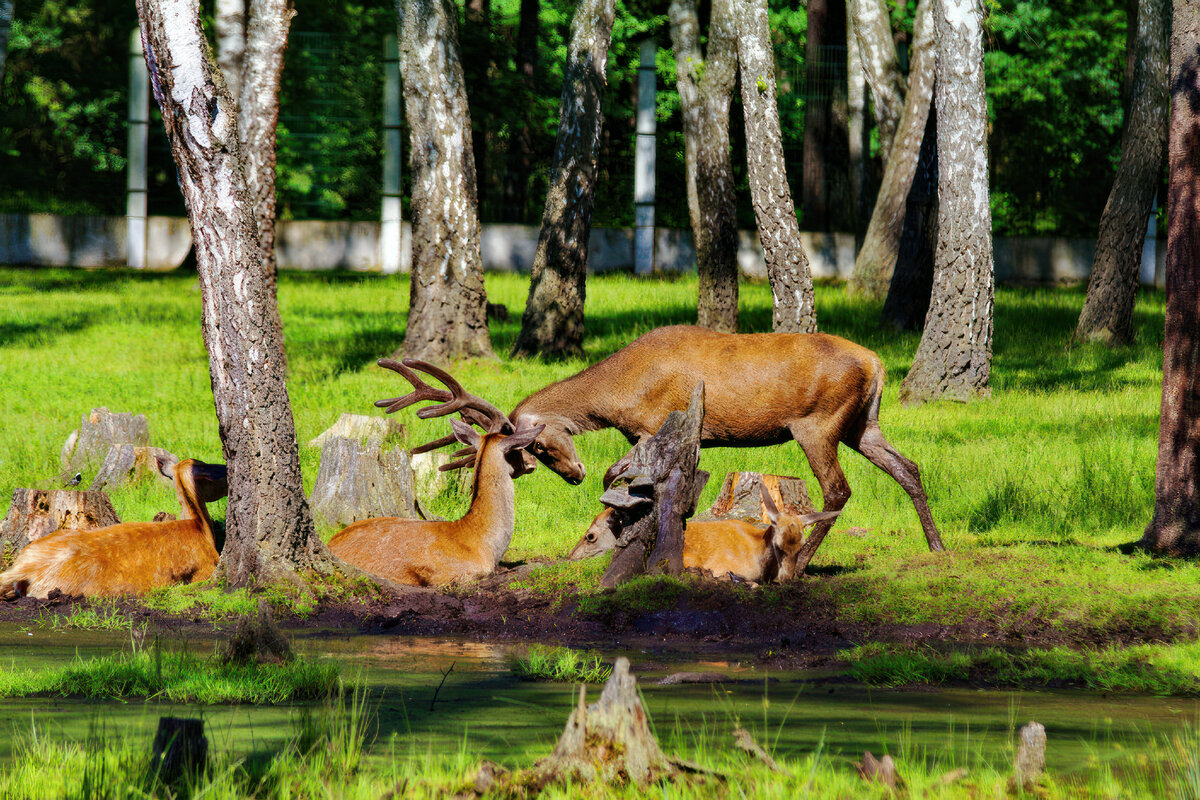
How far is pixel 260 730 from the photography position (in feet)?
14.7

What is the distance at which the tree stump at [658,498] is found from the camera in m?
7.30

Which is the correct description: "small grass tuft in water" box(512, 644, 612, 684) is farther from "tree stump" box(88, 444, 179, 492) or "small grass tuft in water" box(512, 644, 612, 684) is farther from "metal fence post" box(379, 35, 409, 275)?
"metal fence post" box(379, 35, 409, 275)

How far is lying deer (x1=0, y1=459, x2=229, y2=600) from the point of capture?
A: 7199 mm

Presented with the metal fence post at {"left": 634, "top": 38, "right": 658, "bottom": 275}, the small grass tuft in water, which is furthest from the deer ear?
the metal fence post at {"left": 634, "top": 38, "right": 658, "bottom": 275}

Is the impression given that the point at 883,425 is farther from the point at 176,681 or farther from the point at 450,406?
the point at 176,681

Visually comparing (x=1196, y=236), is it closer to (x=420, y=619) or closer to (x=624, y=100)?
(x=420, y=619)

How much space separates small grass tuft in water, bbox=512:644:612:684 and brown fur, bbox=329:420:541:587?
5.93 feet

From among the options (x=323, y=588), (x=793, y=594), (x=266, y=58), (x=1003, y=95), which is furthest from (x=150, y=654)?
(x=1003, y=95)

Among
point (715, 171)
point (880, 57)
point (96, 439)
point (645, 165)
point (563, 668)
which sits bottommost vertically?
point (563, 668)

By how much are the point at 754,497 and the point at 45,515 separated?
4.75m

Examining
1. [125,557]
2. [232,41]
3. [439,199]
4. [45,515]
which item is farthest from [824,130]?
[125,557]

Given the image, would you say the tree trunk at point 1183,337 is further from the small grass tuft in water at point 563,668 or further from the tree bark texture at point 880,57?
the tree bark texture at point 880,57

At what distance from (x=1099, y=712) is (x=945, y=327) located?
876 cm

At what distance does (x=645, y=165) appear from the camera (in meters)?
23.1
